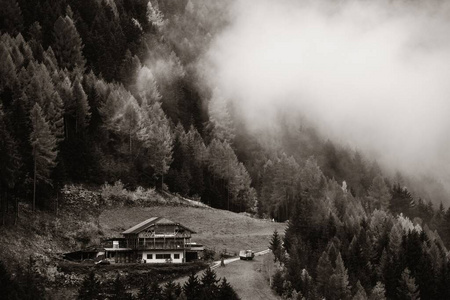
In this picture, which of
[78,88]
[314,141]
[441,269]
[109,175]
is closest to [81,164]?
[109,175]

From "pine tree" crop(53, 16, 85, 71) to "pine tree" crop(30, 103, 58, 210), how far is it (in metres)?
49.8

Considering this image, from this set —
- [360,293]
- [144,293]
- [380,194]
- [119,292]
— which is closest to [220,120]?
[380,194]

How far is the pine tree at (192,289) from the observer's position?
78062mm

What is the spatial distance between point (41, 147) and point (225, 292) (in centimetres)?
3815

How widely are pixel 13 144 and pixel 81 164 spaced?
20.7 metres

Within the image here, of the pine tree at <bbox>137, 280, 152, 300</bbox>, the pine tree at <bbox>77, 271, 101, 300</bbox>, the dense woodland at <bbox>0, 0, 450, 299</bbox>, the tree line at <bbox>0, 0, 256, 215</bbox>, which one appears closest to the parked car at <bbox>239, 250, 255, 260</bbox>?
the dense woodland at <bbox>0, 0, 450, 299</bbox>

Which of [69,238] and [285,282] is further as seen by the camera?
[69,238]

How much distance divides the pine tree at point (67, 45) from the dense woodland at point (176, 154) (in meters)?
0.33

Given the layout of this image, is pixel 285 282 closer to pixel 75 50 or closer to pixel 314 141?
pixel 75 50

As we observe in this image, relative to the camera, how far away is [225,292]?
264 feet

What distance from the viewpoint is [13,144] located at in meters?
94.8

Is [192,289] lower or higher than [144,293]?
higher

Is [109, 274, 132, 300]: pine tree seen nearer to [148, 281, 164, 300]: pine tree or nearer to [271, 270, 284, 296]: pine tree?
[148, 281, 164, 300]: pine tree

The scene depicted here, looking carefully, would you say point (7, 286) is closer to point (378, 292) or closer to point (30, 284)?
point (30, 284)
